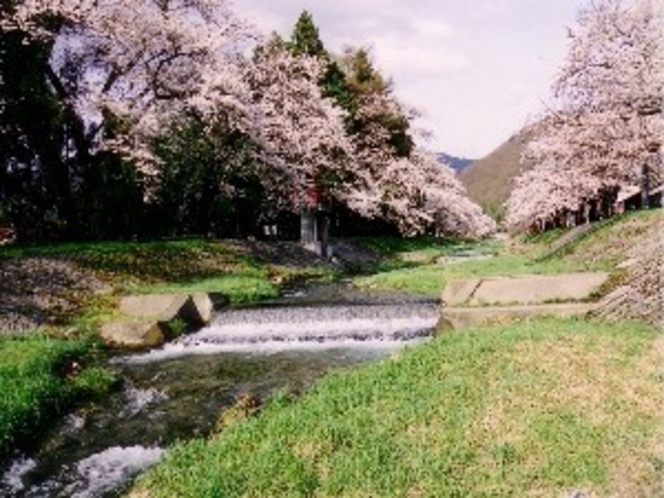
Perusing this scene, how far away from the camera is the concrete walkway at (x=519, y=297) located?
16.2 meters

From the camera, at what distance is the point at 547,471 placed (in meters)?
8.27

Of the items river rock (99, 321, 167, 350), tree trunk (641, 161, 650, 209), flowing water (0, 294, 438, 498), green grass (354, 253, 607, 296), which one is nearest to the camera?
flowing water (0, 294, 438, 498)

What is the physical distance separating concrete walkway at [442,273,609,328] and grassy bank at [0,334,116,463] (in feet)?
24.4

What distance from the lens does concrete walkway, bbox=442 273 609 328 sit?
16219mm

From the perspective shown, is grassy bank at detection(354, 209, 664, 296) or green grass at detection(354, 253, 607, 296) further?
green grass at detection(354, 253, 607, 296)

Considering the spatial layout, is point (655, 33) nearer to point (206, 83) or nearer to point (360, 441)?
point (206, 83)

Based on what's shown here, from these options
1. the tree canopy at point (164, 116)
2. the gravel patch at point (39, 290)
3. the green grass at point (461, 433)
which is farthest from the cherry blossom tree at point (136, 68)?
the green grass at point (461, 433)

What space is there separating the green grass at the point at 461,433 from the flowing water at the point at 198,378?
1354 millimetres

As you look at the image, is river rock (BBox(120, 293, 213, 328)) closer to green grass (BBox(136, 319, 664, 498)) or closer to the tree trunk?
green grass (BBox(136, 319, 664, 498))

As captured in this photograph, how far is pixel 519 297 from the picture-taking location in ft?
57.7

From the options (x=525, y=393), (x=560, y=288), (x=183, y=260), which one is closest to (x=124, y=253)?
(x=183, y=260)

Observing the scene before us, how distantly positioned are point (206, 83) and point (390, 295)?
13.4 metres

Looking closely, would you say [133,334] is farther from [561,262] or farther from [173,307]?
[561,262]

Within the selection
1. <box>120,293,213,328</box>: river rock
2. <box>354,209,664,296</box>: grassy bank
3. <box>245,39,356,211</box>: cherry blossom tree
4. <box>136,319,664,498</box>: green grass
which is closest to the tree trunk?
<box>354,209,664,296</box>: grassy bank
